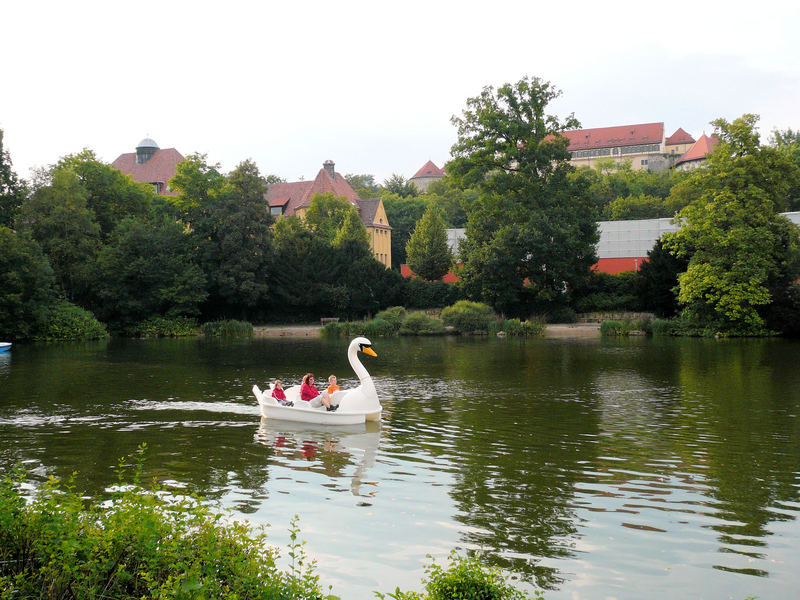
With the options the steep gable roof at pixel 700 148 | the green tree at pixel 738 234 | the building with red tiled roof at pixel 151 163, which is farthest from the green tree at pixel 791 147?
the building with red tiled roof at pixel 151 163

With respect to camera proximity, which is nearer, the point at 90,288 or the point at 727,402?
the point at 727,402

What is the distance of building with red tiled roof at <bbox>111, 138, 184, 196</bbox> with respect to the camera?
90625 millimetres

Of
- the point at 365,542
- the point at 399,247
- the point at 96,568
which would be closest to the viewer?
the point at 96,568

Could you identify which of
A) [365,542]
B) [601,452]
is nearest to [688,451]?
[601,452]

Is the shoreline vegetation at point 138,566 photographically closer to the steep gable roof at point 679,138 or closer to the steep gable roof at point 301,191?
the steep gable roof at point 301,191

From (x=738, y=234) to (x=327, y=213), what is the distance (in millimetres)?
47522

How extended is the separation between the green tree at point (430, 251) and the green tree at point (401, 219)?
22824mm

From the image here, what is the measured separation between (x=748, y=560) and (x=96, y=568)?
6388 millimetres

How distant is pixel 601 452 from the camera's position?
508 inches

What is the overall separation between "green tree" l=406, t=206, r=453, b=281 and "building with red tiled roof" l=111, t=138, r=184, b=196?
117 feet

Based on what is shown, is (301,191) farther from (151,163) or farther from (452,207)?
(452,207)

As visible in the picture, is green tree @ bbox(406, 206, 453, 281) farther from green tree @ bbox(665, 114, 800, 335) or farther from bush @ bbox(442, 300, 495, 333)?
green tree @ bbox(665, 114, 800, 335)

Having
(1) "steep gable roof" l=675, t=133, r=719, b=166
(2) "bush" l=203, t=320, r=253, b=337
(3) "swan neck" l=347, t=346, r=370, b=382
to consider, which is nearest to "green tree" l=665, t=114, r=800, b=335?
(2) "bush" l=203, t=320, r=253, b=337

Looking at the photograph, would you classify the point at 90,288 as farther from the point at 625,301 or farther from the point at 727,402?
the point at 727,402
